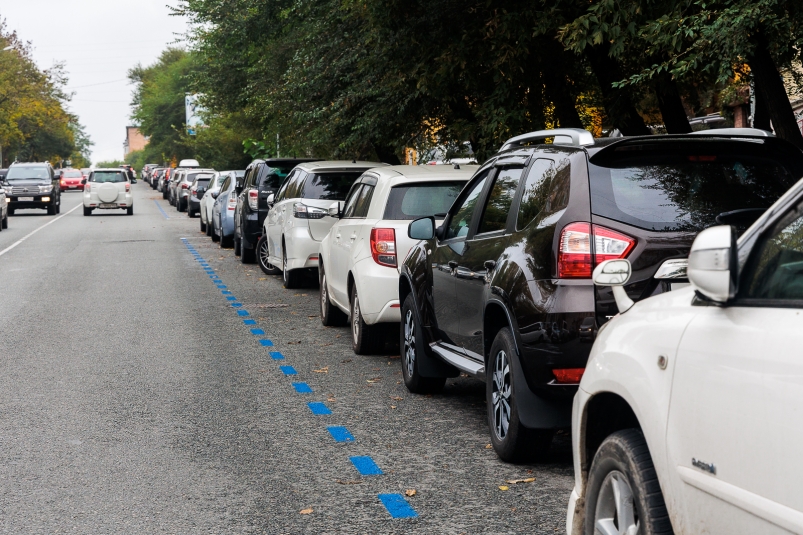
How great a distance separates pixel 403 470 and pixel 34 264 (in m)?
16.4

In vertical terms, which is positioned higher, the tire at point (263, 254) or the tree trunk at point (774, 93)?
the tree trunk at point (774, 93)

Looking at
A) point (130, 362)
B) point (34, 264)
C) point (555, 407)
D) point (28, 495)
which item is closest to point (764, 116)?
point (130, 362)

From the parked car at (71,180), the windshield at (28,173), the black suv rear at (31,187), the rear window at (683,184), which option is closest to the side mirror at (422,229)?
the rear window at (683,184)

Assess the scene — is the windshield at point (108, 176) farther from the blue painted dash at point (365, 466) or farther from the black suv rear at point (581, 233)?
the black suv rear at point (581, 233)

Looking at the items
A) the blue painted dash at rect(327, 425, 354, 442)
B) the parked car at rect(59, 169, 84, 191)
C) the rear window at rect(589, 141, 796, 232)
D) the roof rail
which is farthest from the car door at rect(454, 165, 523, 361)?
the parked car at rect(59, 169, 84, 191)

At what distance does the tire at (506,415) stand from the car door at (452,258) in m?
0.87

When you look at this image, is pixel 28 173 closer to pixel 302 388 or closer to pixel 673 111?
pixel 673 111

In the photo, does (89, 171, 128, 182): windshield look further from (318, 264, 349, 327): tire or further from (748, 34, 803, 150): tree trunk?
(748, 34, 803, 150): tree trunk

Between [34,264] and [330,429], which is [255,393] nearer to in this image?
[330,429]

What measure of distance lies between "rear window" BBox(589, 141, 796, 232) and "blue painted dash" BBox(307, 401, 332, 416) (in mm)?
2875

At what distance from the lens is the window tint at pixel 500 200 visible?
22.1ft

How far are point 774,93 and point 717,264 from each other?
29.4 ft

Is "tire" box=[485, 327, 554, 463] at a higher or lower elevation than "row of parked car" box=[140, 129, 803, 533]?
lower

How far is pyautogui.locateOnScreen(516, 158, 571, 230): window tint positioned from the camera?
5984 millimetres
